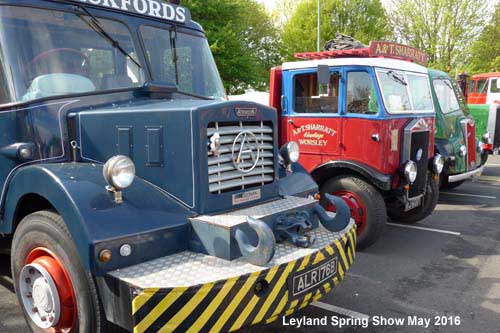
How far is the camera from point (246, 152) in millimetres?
3307

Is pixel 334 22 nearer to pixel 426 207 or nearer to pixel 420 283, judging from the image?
pixel 426 207

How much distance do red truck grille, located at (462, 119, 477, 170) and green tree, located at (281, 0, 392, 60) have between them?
19900 millimetres

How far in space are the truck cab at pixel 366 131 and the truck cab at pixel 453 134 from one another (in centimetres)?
180

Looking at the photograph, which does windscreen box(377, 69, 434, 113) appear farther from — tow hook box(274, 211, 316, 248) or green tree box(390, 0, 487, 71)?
green tree box(390, 0, 487, 71)

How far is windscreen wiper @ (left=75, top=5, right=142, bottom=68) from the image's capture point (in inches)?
142

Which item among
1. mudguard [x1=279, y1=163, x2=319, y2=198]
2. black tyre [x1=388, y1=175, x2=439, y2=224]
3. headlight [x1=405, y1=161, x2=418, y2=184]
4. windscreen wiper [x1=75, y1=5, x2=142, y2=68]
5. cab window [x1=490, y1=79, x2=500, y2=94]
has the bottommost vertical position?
black tyre [x1=388, y1=175, x2=439, y2=224]

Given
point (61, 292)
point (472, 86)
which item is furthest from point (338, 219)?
point (472, 86)

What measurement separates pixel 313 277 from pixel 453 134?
6687 millimetres

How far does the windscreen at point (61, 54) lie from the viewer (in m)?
3.31

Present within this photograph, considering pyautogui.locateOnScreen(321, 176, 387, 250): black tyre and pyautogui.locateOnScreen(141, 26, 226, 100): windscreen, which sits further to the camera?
pyautogui.locateOnScreen(321, 176, 387, 250): black tyre

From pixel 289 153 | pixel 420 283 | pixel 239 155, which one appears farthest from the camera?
pixel 420 283

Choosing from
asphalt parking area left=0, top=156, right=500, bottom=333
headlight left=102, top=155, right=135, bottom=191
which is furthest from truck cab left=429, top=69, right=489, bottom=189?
headlight left=102, top=155, right=135, bottom=191

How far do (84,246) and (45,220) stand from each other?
1.62 feet

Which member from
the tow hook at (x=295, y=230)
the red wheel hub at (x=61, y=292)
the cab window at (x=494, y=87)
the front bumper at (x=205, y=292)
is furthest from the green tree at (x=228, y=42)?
the front bumper at (x=205, y=292)
